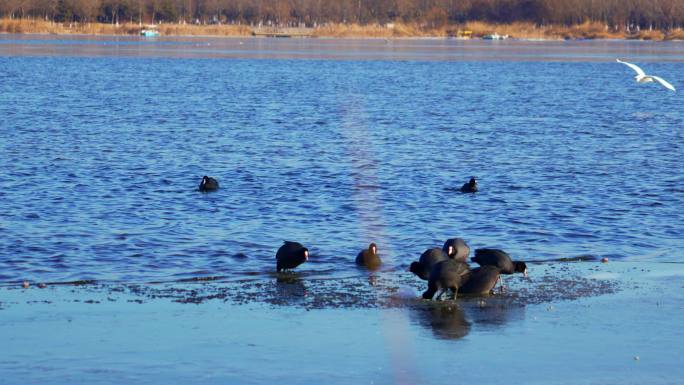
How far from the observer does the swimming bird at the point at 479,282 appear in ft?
42.6

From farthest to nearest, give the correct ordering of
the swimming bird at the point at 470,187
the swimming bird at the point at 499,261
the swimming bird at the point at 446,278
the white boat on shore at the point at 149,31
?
the white boat on shore at the point at 149,31 → the swimming bird at the point at 470,187 → the swimming bird at the point at 499,261 → the swimming bird at the point at 446,278

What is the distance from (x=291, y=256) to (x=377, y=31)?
157 metres

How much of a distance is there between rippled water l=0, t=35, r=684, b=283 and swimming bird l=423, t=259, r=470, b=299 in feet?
7.29

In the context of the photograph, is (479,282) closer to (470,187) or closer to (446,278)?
(446,278)

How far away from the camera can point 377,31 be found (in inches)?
6663

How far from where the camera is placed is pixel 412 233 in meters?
18.1

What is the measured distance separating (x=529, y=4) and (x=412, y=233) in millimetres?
157343

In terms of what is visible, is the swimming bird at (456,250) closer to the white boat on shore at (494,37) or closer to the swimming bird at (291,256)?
the swimming bird at (291,256)

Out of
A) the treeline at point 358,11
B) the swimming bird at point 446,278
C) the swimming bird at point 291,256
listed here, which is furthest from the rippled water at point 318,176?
the treeline at point 358,11

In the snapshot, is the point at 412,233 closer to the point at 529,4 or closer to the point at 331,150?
the point at 331,150

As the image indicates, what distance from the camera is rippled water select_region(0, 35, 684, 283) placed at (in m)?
16.7

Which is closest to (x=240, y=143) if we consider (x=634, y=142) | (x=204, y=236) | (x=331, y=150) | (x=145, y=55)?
(x=331, y=150)

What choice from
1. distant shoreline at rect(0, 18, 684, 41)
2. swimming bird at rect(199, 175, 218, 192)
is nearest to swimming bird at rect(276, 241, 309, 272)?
swimming bird at rect(199, 175, 218, 192)

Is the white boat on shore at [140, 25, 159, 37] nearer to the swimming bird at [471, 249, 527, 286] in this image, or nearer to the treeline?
the treeline
